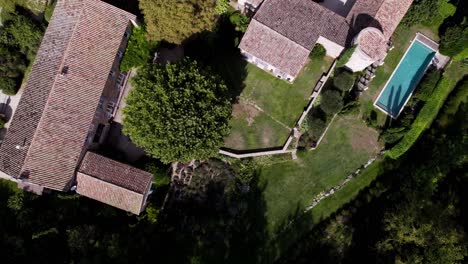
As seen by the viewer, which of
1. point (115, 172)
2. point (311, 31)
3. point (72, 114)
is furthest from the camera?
point (311, 31)

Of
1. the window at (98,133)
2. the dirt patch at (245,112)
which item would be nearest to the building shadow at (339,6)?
the dirt patch at (245,112)

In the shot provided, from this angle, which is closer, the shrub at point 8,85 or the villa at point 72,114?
the villa at point 72,114

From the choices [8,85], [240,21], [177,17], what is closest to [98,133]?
[8,85]

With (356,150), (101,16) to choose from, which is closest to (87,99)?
(101,16)

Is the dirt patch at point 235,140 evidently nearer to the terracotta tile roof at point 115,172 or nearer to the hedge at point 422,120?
the terracotta tile roof at point 115,172

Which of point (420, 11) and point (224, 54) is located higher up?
point (420, 11)

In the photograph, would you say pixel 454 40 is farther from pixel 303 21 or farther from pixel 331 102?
pixel 303 21

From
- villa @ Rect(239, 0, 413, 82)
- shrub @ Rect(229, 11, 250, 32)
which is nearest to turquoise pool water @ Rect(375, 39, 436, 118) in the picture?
villa @ Rect(239, 0, 413, 82)
